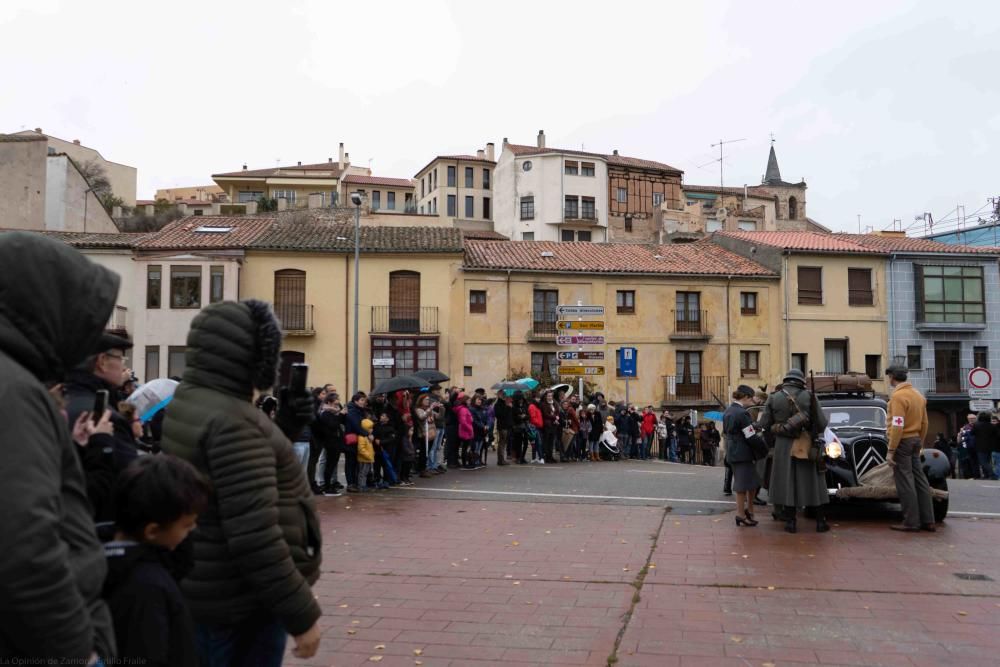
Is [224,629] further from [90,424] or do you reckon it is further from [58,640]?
[58,640]

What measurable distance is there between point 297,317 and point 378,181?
145 ft

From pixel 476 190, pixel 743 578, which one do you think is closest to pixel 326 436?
pixel 743 578

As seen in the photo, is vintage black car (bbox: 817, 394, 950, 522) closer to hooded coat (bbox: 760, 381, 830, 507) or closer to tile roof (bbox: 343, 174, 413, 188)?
hooded coat (bbox: 760, 381, 830, 507)

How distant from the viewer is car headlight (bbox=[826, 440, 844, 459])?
1034cm

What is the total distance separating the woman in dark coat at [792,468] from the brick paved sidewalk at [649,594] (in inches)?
14.0

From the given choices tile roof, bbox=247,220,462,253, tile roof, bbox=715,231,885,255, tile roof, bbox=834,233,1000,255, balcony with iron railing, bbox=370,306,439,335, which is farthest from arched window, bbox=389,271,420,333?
tile roof, bbox=834,233,1000,255

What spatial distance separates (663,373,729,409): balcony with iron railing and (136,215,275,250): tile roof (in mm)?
19442

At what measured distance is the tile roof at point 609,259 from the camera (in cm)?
3659

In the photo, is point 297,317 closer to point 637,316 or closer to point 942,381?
point 637,316

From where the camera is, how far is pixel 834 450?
10.4 meters

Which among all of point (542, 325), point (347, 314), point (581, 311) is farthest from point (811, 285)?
point (581, 311)

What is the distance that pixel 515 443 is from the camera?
2048 cm

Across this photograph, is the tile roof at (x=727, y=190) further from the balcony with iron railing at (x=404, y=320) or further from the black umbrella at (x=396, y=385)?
the black umbrella at (x=396, y=385)

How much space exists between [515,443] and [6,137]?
31.8 metres
